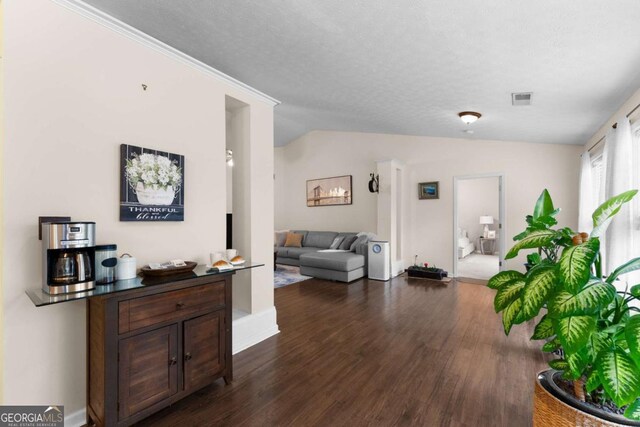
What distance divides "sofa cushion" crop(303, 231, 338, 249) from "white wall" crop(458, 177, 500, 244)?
4.95m

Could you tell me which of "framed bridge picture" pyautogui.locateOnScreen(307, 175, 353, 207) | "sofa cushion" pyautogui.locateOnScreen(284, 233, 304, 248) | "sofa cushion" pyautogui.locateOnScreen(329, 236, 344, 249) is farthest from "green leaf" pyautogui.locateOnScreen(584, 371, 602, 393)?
"sofa cushion" pyautogui.locateOnScreen(284, 233, 304, 248)

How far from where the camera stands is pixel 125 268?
1863 mm

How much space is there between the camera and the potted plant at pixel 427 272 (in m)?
5.63

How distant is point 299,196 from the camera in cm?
816

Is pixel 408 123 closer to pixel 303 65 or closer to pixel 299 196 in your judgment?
pixel 303 65

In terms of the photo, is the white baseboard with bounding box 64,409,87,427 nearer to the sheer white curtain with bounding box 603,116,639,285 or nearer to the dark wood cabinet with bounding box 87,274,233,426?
the dark wood cabinet with bounding box 87,274,233,426

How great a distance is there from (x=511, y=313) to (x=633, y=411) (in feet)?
1.70

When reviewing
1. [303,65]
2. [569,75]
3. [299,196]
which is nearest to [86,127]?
[303,65]

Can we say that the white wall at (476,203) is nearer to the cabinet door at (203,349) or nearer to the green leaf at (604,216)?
the green leaf at (604,216)

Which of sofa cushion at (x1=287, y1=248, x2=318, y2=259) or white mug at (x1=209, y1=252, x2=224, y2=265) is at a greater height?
white mug at (x1=209, y1=252, x2=224, y2=265)

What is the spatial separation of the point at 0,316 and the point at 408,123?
4930mm

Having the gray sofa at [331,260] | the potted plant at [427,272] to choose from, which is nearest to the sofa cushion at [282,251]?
the gray sofa at [331,260]

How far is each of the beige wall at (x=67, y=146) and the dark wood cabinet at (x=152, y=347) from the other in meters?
0.22

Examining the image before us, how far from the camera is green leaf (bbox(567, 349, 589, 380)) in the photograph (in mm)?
1229
